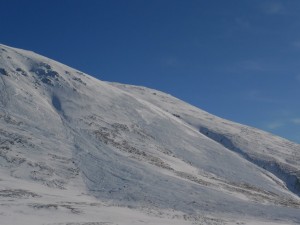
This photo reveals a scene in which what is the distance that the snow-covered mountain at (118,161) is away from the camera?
158ft

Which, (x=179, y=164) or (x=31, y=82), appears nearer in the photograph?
(x=179, y=164)

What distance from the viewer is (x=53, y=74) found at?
103188mm

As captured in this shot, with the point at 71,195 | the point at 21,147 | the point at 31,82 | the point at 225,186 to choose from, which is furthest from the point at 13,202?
the point at 31,82

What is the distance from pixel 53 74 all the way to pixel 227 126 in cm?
4490

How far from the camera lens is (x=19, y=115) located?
7612cm

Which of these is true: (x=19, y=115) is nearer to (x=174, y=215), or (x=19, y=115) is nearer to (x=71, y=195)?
(x=71, y=195)

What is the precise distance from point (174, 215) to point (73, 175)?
15.4 meters

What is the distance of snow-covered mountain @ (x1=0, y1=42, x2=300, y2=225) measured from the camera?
48.0m

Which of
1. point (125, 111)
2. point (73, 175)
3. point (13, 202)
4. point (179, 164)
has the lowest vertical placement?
point (13, 202)

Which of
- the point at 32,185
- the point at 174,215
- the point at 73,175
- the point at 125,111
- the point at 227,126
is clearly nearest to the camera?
the point at 174,215

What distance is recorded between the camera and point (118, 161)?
221ft

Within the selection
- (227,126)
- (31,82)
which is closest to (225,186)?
(31,82)

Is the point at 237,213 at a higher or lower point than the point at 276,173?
lower

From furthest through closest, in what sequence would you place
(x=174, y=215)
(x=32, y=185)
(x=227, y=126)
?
(x=227, y=126)
(x=32, y=185)
(x=174, y=215)
